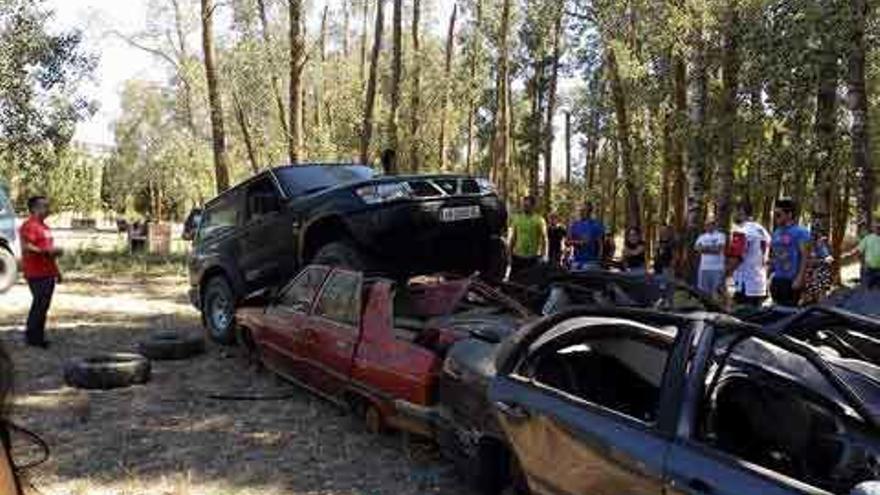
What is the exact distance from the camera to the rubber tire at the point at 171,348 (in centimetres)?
1020

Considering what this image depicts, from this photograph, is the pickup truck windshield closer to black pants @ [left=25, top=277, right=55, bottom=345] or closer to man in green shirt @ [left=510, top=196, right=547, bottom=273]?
black pants @ [left=25, top=277, right=55, bottom=345]

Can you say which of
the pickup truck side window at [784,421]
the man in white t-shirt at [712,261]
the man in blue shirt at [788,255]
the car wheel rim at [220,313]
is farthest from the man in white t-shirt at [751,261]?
the pickup truck side window at [784,421]

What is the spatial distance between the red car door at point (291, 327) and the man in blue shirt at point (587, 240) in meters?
6.31

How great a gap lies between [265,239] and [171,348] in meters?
1.55

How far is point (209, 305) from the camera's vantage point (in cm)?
1125

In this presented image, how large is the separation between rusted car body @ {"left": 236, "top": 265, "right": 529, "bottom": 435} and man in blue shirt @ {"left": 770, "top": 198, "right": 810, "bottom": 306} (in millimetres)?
3665

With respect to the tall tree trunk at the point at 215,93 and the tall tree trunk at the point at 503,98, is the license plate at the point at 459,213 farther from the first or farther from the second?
the tall tree trunk at the point at 503,98

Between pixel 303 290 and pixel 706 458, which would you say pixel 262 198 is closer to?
pixel 303 290

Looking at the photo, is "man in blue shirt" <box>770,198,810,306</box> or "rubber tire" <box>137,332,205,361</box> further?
"rubber tire" <box>137,332,205,361</box>

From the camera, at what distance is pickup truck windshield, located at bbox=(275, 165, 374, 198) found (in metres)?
9.99

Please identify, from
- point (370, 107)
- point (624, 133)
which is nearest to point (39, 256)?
point (370, 107)

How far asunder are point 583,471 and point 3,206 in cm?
1438

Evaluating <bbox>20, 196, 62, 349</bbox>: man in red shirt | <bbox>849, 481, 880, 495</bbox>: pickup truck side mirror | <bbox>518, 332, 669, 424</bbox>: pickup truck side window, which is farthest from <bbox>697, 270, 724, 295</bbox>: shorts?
<bbox>849, 481, 880, 495</bbox>: pickup truck side mirror

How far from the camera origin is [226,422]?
7.61m
